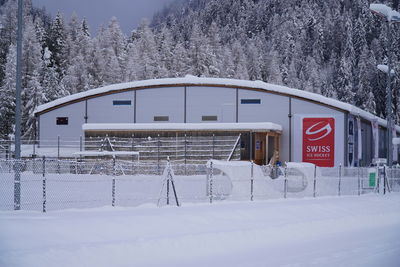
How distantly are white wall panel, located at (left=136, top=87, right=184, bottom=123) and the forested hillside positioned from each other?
1144 inches

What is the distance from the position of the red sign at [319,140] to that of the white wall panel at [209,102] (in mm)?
5672

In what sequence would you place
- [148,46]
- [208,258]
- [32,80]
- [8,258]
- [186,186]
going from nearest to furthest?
[8,258]
[208,258]
[186,186]
[32,80]
[148,46]

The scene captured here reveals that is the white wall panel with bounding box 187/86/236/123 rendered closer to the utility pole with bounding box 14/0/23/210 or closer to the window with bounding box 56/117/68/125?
the window with bounding box 56/117/68/125

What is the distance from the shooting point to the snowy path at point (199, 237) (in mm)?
10828

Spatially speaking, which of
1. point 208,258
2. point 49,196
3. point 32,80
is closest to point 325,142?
point 49,196

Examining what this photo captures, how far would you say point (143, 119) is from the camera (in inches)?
1656

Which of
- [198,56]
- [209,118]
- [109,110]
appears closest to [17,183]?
[209,118]

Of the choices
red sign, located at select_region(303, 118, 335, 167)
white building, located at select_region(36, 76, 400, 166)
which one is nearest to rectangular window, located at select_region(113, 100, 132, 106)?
white building, located at select_region(36, 76, 400, 166)

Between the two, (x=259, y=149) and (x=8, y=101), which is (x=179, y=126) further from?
(x=8, y=101)

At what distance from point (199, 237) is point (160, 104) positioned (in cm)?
2931

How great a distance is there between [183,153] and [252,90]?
6.95 m

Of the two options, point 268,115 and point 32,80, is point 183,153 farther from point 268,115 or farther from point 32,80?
point 32,80

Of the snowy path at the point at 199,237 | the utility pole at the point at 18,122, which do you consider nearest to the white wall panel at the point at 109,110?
the snowy path at the point at 199,237

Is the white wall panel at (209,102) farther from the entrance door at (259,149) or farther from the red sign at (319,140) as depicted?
the red sign at (319,140)
